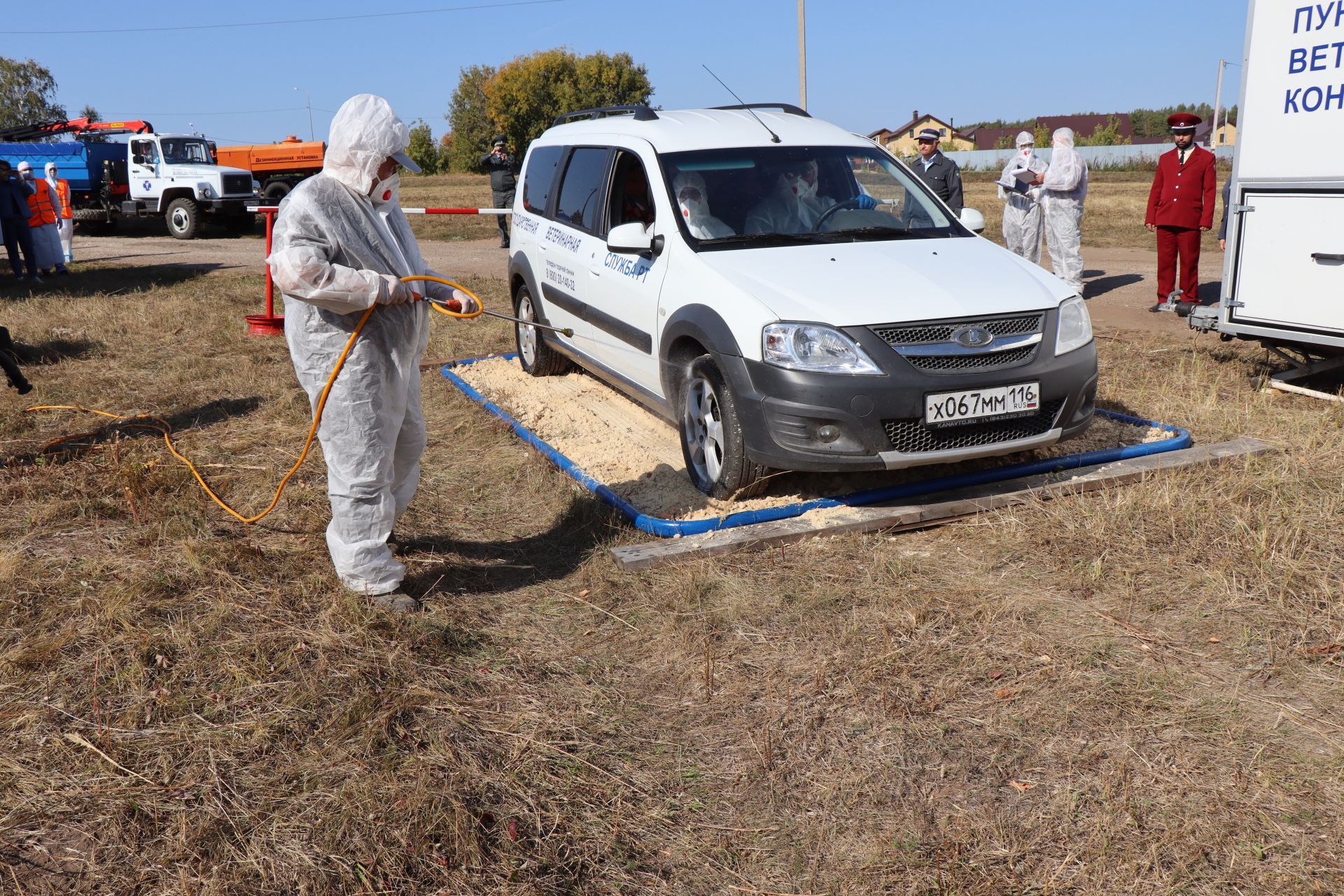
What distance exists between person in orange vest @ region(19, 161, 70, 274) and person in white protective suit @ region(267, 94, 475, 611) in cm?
1495

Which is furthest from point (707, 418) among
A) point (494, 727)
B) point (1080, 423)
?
point (494, 727)

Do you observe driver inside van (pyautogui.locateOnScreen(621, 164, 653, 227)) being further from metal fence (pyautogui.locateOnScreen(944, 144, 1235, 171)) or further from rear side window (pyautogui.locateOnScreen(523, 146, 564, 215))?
metal fence (pyautogui.locateOnScreen(944, 144, 1235, 171))

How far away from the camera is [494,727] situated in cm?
326

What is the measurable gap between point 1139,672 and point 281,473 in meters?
4.58

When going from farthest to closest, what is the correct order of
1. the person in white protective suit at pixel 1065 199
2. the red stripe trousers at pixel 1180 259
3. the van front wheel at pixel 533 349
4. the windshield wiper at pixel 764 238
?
the person in white protective suit at pixel 1065 199 → the red stripe trousers at pixel 1180 259 → the van front wheel at pixel 533 349 → the windshield wiper at pixel 764 238

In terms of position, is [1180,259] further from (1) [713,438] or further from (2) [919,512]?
(1) [713,438]

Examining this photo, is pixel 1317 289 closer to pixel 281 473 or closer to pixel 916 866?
pixel 916 866

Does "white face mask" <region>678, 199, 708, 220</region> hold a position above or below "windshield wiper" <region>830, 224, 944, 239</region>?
above

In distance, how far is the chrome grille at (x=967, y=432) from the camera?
14.9ft

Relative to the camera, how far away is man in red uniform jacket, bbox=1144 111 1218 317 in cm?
1008

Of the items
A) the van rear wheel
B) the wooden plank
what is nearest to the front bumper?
the van rear wheel

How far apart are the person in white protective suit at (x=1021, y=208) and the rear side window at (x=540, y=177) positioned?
6.27 meters

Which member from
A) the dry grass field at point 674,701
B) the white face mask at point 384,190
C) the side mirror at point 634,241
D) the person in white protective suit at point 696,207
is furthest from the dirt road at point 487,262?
the white face mask at point 384,190

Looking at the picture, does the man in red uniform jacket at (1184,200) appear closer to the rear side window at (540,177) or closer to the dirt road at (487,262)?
the dirt road at (487,262)
